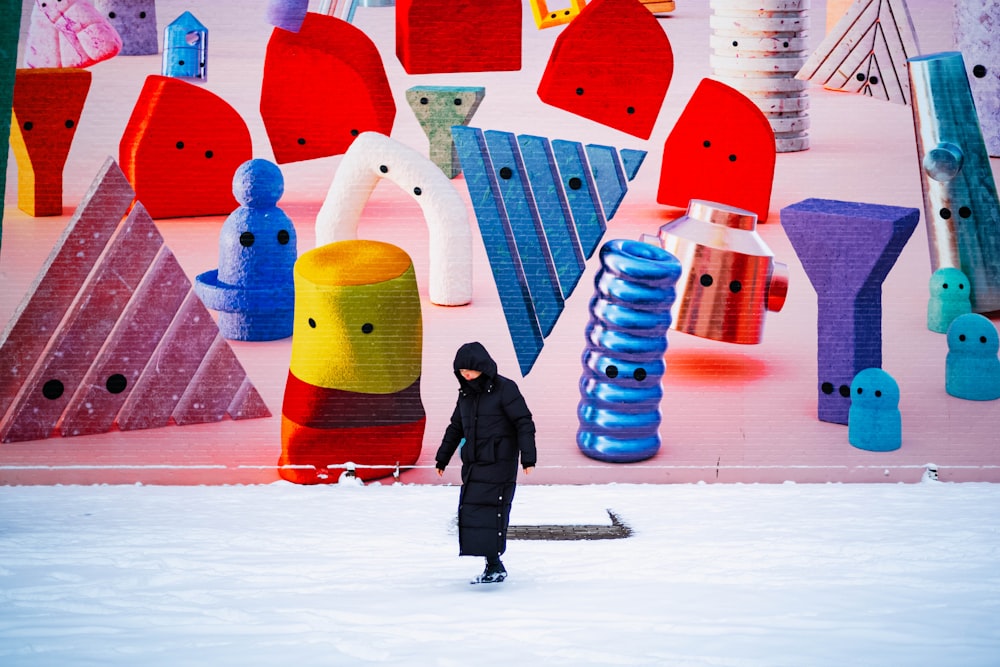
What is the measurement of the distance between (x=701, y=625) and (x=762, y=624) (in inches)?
5.5

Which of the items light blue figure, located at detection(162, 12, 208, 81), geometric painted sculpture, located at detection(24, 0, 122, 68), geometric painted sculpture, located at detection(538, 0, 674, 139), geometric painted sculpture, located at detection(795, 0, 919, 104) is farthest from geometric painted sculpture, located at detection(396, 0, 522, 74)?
geometric painted sculpture, located at detection(24, 0, 122, 68)

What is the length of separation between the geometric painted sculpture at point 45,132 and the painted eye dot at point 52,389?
176 centimetres

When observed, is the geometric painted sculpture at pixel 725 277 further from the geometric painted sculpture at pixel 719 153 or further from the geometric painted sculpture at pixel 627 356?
the geometric painted sculpture at pixel 719 153

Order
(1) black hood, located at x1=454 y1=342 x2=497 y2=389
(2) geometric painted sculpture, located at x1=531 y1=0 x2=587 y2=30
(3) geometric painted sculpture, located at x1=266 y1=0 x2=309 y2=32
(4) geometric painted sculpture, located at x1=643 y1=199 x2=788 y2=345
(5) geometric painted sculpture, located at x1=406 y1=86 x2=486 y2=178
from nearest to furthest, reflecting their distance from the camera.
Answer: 1. (1) black hood, located at x1=454 y1=342 x2=497 y2=389
2. (4) geometric painted sculpture, located at x1=643 y1=199 x2=788 y2=345
3. (3) geometric painted sculpture, located at x1=266 y1=0 x2=309 y2=32
4. (5) geometric painted sculpture, located at x1=406 y1=86 x2=486 y2=178
5. (2) geometric painted sculpture, located at x1=531 y1=0 x2=587 y2=30

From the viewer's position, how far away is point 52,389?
15.7 ft

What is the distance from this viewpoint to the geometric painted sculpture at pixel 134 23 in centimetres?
748

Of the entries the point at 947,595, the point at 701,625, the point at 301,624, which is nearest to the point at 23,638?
the point at 301,624

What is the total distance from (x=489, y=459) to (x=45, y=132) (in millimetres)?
3482

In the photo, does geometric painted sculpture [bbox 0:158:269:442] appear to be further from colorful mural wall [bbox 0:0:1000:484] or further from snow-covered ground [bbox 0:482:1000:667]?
snow-covered ground [bbox 0:482:1000:667]

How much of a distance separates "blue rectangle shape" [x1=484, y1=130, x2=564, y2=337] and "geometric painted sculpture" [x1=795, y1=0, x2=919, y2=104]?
1.95 metres

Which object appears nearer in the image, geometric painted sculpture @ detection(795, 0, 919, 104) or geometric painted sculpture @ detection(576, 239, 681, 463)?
geometric painted sculpture @ detection(576, 239, 681, 463)

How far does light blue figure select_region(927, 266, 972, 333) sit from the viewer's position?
5.57 metres

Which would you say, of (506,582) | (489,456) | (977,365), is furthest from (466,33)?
(506,582)

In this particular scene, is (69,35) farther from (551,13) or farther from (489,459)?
(489,459)
